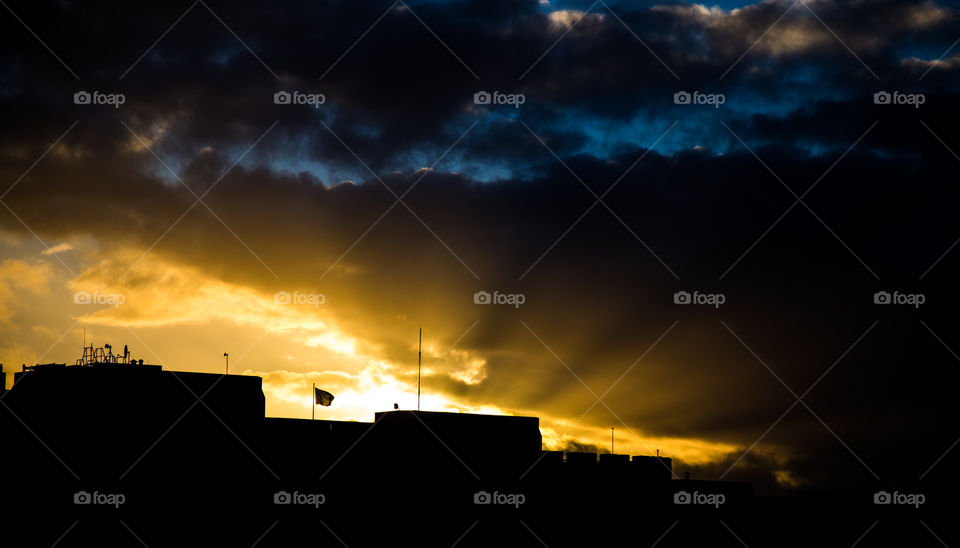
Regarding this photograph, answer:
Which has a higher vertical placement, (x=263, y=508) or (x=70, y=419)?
(x=70, y=419)

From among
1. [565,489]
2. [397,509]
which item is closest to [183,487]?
[397,509]

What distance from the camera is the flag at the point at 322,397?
78.2 m

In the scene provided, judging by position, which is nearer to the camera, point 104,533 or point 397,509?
point 104,533

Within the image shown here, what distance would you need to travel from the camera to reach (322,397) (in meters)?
78.2

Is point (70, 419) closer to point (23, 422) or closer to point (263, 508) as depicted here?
point (23, 422)

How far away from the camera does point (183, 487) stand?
70125 millimetres

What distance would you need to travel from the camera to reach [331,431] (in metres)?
77.6

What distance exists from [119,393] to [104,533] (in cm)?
1005

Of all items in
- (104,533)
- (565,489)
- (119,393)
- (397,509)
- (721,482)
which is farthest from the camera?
(721,482)

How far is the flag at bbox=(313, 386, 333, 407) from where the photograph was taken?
78.2 metres

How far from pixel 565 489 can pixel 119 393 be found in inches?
1516

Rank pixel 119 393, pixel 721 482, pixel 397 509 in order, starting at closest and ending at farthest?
pixel 119 393 < pixel 397 509 < pixel 721 482

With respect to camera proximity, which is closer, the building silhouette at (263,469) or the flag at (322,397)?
the building silhouette at (263,469)

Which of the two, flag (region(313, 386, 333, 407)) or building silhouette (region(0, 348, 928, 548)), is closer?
building silhouette (region(0, 348, 928, 548))
